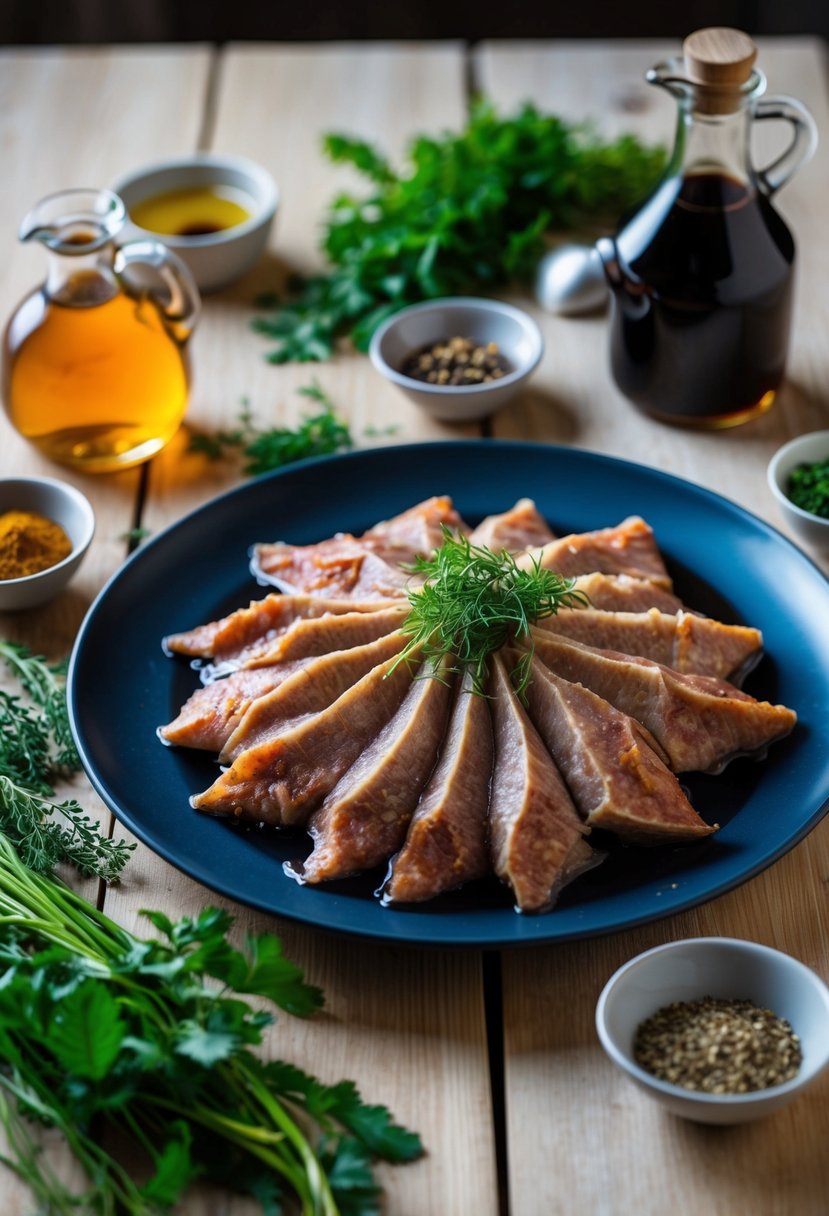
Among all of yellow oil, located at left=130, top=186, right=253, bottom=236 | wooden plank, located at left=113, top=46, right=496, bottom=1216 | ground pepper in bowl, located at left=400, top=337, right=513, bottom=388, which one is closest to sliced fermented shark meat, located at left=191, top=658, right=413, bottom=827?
wooden plank, located at left=113, top=46, right=496, bottom=1216

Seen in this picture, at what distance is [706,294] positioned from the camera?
3.55m

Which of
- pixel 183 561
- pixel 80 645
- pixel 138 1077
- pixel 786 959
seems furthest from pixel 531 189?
pixel 138 1077

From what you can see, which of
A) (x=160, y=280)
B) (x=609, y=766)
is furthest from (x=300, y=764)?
(x=160, y=280)

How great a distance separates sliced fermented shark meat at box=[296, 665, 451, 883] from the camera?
8.40ft

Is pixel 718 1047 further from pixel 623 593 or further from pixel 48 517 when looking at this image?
pixel 48 517

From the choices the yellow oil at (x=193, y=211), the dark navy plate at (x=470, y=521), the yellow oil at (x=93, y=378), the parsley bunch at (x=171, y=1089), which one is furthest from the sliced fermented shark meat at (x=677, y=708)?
the yellow oil at (x=193, y=211)

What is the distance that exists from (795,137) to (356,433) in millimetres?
1491

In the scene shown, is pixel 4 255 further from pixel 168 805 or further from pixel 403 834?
pixel 403 834

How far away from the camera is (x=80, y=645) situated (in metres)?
3.05

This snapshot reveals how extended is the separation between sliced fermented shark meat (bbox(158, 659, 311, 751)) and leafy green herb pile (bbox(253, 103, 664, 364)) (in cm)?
165

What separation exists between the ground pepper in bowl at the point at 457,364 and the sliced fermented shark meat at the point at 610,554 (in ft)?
2.82

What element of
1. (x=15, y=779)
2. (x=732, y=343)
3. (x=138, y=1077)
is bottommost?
(x=15, y=779)

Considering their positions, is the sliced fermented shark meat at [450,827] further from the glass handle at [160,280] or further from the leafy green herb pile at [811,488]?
the glass handle at [160,280]

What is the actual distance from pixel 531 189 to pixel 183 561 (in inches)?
80.1
